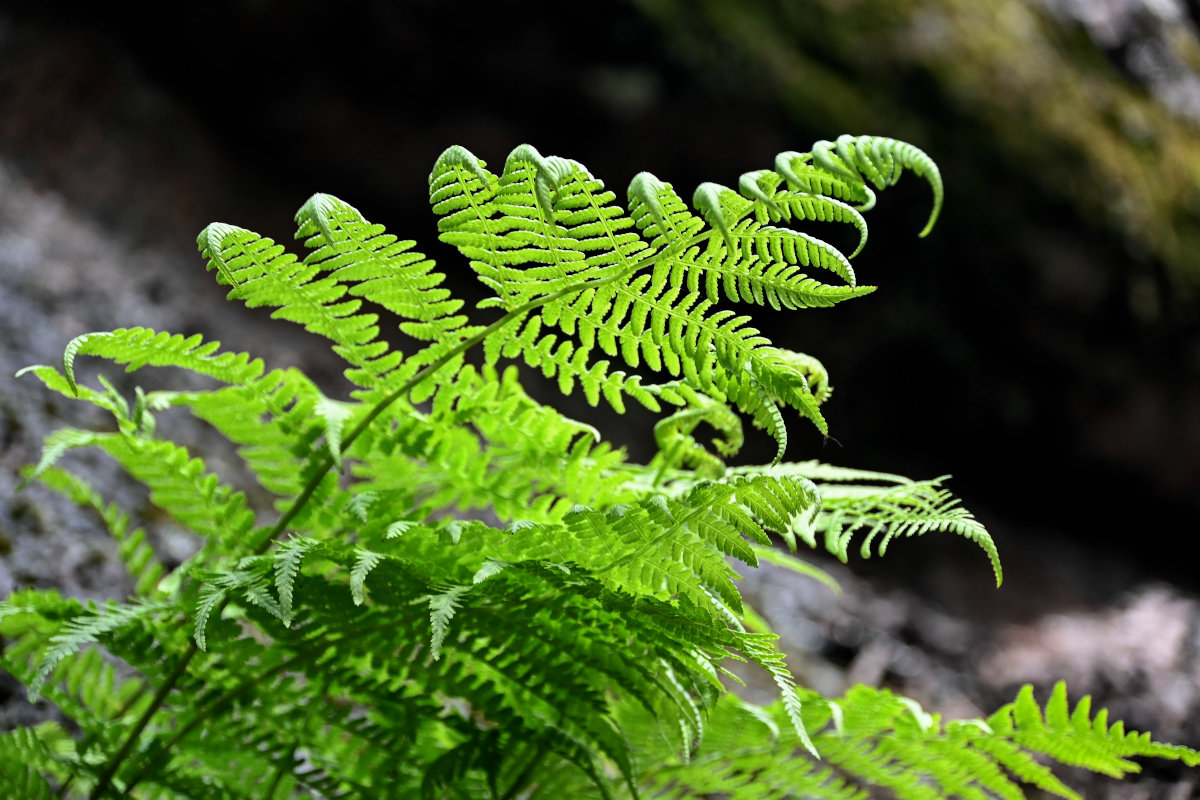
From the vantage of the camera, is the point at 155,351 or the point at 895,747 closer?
the point at 155,351

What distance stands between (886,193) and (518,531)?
3.08m

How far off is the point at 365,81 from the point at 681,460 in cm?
318

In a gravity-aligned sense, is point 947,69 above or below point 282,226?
above

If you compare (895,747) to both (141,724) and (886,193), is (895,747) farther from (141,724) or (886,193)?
(886,193)

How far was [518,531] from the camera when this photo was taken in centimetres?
80

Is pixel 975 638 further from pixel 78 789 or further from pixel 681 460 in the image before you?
pixel 78 789

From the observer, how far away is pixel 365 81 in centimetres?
361

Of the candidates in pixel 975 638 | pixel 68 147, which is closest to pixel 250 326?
pixel 68 147

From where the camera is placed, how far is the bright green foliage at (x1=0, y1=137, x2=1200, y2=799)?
0.76 meters

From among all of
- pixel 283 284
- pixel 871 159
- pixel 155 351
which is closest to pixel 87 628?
pixel 155 351

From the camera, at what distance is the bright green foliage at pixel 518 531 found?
76cm

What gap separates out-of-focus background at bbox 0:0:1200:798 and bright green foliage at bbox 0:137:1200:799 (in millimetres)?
2061

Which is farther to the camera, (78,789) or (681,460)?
(78,789)

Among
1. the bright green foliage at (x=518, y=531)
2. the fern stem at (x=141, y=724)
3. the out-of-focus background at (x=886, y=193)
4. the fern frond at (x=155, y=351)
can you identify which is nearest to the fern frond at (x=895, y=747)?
the bright green foliage at (x=518, y=531)
